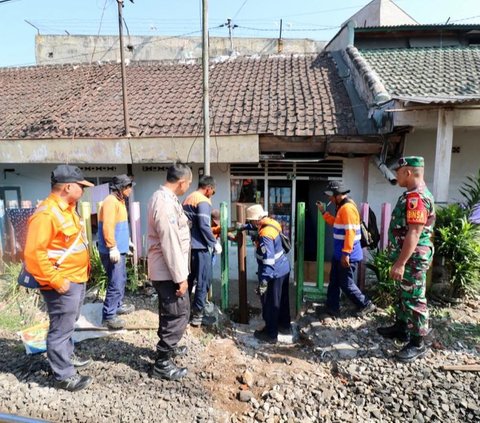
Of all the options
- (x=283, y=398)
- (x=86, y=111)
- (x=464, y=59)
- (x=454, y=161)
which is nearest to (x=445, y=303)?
(x=283, y=398)

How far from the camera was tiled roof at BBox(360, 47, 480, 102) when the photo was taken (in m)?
6.48

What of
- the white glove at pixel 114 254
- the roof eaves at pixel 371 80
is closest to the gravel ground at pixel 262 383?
the white glove at pixel 114 254

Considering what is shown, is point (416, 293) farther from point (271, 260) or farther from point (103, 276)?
point (103, 276)

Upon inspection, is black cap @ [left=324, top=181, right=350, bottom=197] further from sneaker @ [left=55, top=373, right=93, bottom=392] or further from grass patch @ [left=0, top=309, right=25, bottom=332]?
grass patch @ [left=0, top=309, right=25, bottom=332]

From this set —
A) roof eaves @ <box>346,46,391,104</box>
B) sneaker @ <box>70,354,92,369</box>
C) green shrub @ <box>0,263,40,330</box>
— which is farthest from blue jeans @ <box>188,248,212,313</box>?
roof eaves @ <box>346,46,391,104</box>

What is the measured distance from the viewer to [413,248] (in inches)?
114

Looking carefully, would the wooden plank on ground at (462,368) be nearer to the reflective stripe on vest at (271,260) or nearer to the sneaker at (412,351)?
the sneaker at (412,351)

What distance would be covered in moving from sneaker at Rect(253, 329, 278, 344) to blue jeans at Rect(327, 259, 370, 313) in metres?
0.86

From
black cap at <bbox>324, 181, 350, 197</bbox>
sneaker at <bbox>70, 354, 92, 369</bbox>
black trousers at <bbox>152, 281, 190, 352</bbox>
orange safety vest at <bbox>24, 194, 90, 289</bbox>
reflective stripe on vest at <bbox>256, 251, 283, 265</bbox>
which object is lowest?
sneaker at <bbox>70, 354, 92, 369</bbox>

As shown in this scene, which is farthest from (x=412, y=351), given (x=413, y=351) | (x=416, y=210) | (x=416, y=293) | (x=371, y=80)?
(x=371, y=80)

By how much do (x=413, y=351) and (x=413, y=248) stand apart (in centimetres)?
102

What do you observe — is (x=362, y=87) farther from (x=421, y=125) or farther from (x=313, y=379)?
(x=313, y=379)

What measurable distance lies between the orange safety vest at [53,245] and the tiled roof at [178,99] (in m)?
3.92

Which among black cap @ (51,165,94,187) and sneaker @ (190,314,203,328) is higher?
black cap @ (51,165,94,187)
